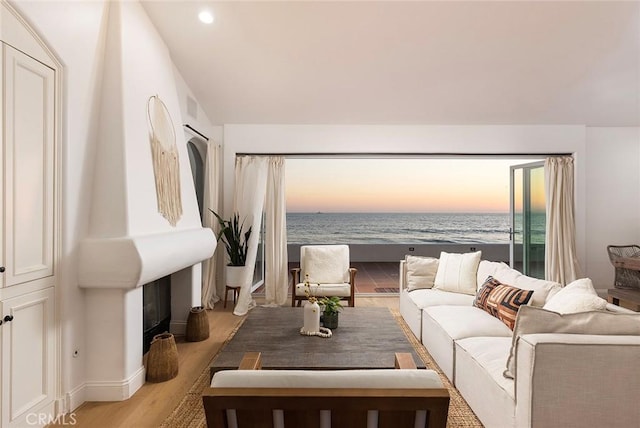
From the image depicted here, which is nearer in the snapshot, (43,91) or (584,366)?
(584,366)

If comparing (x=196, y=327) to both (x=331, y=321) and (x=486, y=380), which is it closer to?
(x=331, y=321)

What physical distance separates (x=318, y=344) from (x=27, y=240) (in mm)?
1903

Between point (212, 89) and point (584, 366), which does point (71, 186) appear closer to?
point (212, 89)

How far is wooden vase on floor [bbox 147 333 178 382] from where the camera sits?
2.67 metres

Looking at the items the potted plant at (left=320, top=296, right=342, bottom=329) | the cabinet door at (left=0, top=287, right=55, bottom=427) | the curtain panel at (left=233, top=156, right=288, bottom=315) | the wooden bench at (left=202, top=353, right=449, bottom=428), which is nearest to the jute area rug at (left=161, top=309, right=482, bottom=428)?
the cabinet door at (left=0, top=287, right=55, bottom=427)

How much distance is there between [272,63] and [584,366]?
3.65 m

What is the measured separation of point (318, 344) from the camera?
2576 millimetres

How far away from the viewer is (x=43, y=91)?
207 centimetres

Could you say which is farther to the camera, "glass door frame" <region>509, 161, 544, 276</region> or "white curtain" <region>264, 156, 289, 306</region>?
"glass door frame" <region>509, 161, 544, 276</region>

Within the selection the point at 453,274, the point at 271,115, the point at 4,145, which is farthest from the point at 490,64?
the point at 4,145

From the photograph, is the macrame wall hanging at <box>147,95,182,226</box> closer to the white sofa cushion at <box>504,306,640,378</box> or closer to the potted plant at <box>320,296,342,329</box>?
the potted plant at <box>320,296,342,329</box>

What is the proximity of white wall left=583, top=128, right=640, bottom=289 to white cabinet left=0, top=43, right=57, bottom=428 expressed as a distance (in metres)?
6.20

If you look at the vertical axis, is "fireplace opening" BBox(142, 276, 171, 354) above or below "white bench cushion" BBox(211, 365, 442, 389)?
below

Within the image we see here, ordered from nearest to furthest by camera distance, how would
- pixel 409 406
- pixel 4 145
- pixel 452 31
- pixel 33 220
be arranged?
pixel 409 406 < pixel 4 145 < pixel 33 220 < pixel 452 31
